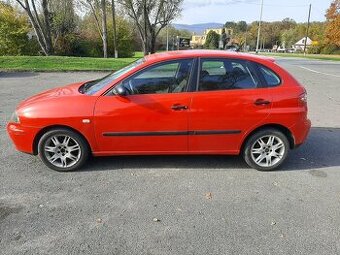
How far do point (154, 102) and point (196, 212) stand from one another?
1.54 meters

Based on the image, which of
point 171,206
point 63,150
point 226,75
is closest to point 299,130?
point 226,75

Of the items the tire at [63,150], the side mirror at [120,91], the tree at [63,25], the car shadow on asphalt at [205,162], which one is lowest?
the car shadow on asphalt at [205,162]

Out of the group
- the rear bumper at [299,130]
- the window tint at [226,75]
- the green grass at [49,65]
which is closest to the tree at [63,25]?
the green grass at [49,65]

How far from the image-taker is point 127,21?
1630 inches

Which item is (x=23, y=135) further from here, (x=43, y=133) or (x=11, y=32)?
(x=11, y=32)

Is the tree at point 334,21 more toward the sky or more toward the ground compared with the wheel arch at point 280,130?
more toward the sky

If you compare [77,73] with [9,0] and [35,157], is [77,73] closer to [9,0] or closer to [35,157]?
[35,157]

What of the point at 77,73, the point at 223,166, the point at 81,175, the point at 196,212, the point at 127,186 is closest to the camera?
the point at 196,212

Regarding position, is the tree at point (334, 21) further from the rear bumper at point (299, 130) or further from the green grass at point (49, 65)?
the rear bumper at point (299, 130)

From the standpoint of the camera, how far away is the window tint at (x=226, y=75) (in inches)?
170

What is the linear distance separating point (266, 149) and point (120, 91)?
7.27 ft

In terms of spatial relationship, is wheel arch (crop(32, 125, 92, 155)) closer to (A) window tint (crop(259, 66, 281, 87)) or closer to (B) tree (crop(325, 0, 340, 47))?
(A) window tint (crop(259, 66, 281, 87))

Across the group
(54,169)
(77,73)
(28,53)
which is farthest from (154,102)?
(28,53)

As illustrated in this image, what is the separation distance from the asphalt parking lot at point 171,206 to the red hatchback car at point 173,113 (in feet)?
1.09
